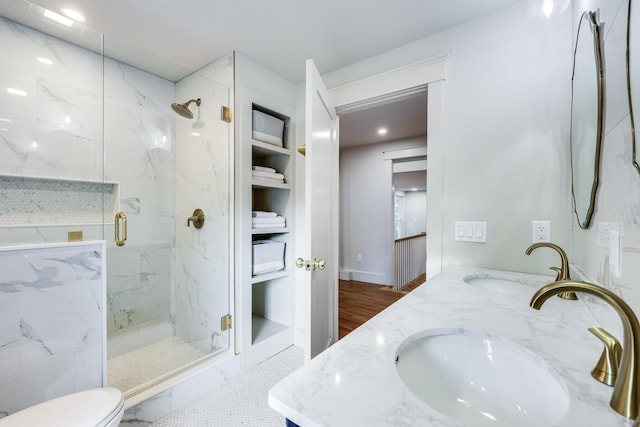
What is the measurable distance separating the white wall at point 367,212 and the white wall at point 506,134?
99.1 inches

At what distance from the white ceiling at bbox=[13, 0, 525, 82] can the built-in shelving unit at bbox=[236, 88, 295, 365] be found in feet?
1.24

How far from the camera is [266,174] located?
2094mm

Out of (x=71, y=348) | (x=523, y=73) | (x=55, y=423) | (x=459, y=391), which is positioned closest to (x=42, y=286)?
(x=71, y=348)

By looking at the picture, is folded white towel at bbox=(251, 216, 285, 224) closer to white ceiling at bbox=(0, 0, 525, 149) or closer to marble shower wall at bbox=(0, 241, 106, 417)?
marble shower wall at bbox=(0, 241, 106, 417)

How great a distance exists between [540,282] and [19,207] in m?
2.87

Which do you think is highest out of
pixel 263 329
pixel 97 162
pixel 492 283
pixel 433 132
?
pixel 433 132

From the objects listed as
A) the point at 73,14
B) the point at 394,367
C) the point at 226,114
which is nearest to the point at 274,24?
the point at 226,114

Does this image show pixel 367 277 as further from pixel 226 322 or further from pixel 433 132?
pixel 433 132

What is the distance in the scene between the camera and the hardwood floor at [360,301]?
2805 millimetres

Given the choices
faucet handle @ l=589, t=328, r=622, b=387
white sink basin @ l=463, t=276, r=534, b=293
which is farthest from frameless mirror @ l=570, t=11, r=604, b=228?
faucet handle @ l=589, t=328, r=622, b=387

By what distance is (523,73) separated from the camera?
1373 mm

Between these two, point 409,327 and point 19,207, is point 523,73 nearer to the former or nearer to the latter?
point 409,327

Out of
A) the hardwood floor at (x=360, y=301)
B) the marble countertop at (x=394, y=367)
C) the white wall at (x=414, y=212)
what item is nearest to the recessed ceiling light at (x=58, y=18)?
the marble countertop at (x=394, y=367)

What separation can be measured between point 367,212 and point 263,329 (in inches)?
108
